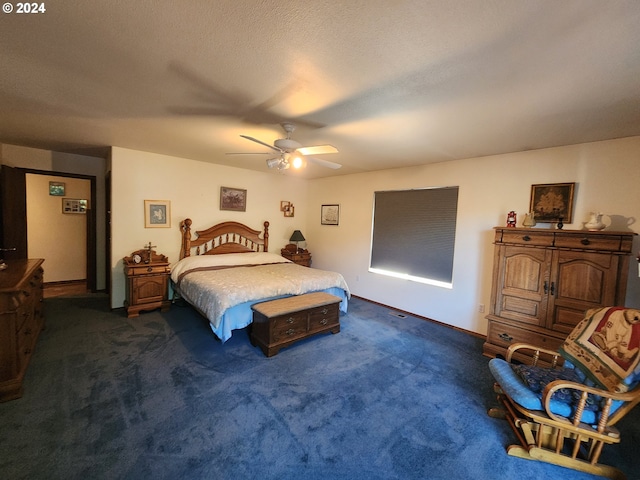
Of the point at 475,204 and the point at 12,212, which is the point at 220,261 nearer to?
the point at 12,212

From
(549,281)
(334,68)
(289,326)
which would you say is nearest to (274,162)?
(334,68)

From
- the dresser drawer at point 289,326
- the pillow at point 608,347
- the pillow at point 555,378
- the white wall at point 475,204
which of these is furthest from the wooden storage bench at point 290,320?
the pillow at point 608,347

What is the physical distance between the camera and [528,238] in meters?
2.93

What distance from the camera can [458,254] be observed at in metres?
3.92

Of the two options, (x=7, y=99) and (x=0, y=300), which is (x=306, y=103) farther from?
(x=0, y=300)

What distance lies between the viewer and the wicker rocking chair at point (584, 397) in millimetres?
1648

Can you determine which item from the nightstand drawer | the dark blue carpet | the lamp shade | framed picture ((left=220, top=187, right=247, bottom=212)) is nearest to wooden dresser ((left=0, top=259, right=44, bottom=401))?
the dark blue carpet

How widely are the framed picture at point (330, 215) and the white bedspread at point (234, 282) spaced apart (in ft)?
4.88

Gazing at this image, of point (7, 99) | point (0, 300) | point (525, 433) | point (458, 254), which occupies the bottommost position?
point (525, 433)

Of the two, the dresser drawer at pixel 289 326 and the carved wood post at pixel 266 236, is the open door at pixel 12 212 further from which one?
the dresser drawer at pixel 289 326

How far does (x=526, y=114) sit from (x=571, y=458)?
2587 mm

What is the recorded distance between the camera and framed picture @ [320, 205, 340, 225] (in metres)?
5.71

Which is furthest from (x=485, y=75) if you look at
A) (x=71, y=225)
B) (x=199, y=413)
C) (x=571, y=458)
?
(x=71, y=225)

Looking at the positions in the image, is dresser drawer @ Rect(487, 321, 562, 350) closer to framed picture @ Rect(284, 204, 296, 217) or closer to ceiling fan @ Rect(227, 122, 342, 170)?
ceiling fan @ Rect(227, 122, 342, 170)
